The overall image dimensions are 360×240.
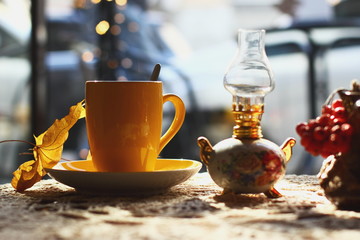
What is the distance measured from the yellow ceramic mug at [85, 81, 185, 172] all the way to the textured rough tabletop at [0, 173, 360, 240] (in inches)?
2.9

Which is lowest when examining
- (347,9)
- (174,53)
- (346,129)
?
(346,129)

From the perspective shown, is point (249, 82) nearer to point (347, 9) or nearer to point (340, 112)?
point (340, 112)

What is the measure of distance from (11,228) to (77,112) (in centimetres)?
31

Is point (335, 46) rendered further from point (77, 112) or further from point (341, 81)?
point (77, 112)

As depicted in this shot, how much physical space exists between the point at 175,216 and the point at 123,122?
Answer: 0.74ft

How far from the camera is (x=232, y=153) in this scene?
34.7 inches

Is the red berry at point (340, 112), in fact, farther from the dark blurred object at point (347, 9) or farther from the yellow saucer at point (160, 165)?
the dark blurred object at point (347, 9)

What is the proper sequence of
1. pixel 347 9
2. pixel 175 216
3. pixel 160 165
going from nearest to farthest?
pixel 175 216 → pixel 160 165 → pixel 347 9

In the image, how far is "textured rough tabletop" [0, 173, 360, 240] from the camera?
0.67 meters

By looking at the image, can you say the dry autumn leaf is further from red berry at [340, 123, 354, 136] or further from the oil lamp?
Answer: red berry at [340, 123, 354, 136]

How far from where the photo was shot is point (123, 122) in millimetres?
935

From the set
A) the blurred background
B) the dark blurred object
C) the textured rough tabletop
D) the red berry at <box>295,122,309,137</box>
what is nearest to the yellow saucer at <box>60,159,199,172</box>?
the textured rough tabletop

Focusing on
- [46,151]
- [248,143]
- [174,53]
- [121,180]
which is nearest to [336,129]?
[248,143]

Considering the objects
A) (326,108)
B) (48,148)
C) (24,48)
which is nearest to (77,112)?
(48,148)
